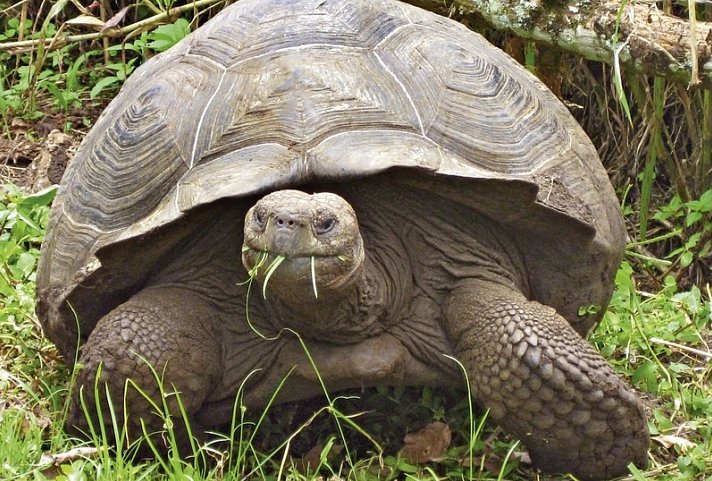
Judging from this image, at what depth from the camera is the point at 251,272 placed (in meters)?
3.05

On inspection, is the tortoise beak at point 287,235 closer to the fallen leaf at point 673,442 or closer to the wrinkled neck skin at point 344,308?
the wrinkled neck skin at point 344,308

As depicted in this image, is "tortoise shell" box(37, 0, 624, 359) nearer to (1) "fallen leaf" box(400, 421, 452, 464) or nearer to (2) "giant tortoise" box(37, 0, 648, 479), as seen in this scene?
(2) "giant tortoise" box(37, 0, 648, 479)

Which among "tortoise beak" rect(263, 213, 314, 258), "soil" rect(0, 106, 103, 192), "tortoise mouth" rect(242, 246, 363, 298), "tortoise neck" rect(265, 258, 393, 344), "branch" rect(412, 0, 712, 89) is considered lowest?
"soil" rect(0, 106, 103, 192)

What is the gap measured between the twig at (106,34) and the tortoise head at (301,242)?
11.6 ft

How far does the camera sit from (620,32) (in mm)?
4234

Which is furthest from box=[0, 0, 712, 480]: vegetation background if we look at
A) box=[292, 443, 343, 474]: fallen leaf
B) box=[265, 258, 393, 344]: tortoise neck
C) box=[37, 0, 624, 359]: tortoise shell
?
box=[37, 0, 624, 359]: tortoise shell

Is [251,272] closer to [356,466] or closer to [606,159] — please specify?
[356,466]

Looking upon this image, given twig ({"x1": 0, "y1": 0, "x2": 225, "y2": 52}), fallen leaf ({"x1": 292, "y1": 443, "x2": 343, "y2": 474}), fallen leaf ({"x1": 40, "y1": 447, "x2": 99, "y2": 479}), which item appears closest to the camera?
fallen leaf ({"x1": 40, "y1": 447, "x2": 99, "y2": 479})

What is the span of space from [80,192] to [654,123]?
271cm

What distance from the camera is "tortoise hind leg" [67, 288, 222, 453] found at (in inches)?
131

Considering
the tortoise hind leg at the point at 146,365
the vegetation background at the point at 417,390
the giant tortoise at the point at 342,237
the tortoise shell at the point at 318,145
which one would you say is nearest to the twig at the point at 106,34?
the vegetation background at the point at 417,390

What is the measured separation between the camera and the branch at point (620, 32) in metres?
4.09

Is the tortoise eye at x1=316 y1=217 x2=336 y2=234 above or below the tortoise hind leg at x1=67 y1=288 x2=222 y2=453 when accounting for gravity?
above

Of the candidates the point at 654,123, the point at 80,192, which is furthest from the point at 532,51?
the point at 80,192
